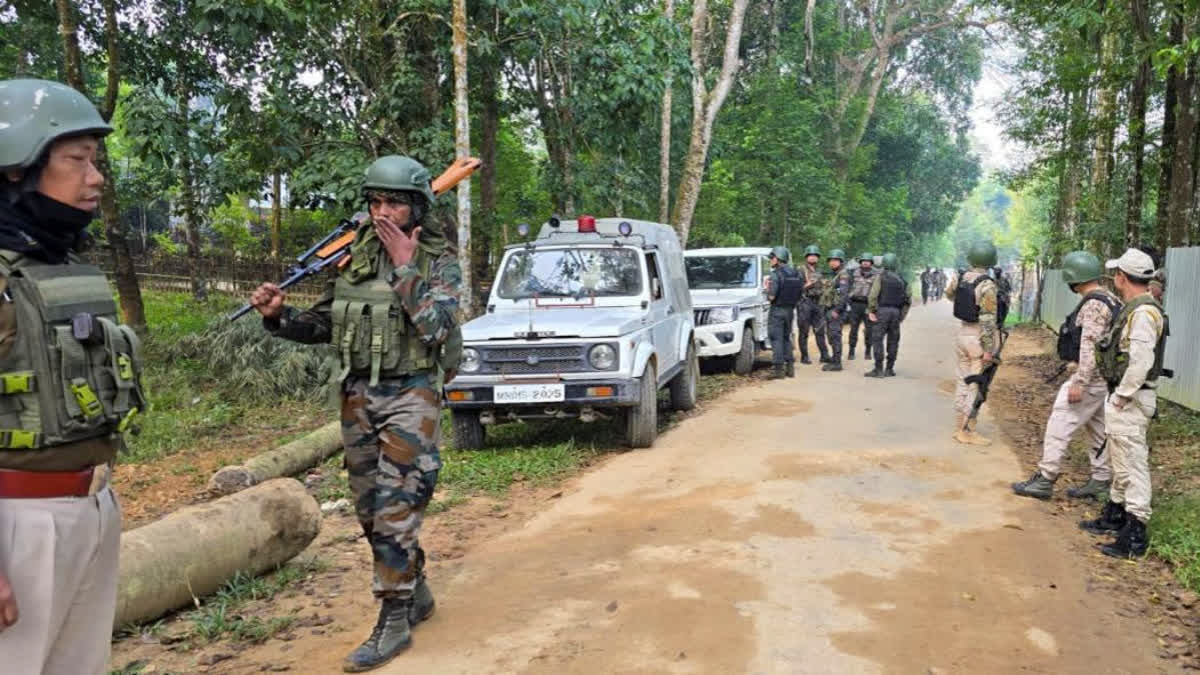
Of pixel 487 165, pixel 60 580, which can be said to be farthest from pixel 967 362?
pixel 487 165

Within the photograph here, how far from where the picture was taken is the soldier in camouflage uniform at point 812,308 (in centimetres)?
1383

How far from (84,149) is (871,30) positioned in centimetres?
3103

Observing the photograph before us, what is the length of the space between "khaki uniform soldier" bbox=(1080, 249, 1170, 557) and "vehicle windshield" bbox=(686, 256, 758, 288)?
26.3 feet

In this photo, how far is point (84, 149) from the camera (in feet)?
7.14

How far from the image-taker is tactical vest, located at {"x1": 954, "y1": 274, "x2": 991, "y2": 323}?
7.98 metres

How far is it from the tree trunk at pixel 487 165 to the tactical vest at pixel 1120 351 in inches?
336

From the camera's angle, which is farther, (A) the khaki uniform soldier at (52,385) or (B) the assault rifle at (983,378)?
(B) the assault rifle at (983,378)

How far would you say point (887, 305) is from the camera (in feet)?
40.1

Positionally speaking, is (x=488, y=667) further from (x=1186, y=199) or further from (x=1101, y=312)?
(x=1186, y=199)

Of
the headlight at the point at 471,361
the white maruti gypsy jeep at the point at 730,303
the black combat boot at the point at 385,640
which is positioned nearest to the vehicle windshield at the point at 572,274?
the headlight at the point at 471,361

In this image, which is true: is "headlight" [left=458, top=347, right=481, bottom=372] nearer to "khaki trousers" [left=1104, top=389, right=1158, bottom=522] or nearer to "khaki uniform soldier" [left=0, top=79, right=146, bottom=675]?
"khaki trousers" [left=1104, top=389, right=1158, bottom=522]

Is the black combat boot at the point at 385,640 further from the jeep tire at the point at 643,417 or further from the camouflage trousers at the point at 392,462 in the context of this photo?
the jeep tire at the point at 643,417

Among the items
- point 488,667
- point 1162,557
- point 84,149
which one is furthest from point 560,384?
point 84,149

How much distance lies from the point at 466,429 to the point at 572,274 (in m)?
1.92
